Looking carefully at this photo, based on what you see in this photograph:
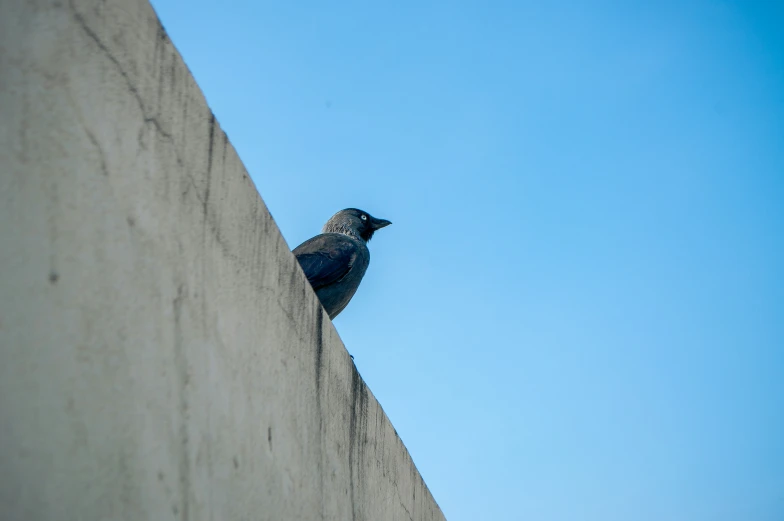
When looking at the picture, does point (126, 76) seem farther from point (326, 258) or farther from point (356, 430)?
point (326, 258)

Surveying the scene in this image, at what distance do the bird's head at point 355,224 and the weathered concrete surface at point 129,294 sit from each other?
4347mm

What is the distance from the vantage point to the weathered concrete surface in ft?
4.05

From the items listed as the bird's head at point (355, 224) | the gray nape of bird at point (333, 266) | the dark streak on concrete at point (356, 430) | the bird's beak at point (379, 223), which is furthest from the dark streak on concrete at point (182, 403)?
the bird's beak at point (379, 223)

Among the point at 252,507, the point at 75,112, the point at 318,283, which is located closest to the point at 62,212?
the point at 75,112

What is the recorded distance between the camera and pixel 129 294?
4.84ft

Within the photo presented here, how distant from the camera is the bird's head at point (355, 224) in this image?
258 inches

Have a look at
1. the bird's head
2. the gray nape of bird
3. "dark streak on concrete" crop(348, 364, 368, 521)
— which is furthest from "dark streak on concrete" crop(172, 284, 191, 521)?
the bird's head

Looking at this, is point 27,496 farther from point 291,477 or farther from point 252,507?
point 291,477

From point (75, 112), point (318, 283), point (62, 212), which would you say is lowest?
point (62, 212)

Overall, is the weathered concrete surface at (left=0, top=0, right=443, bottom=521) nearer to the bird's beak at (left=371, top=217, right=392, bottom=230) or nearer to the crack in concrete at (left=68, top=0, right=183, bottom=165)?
the crack in concrete at (left=68, top=0, right=183, bottom=165)

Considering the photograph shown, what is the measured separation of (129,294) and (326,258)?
3.61 metres

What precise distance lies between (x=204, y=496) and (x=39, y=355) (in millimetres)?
560

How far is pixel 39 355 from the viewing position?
1.23 metres

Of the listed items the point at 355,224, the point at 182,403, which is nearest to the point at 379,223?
the point at 355,224
